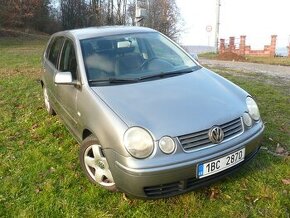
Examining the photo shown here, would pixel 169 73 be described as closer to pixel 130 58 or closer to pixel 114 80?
pixel 130 58

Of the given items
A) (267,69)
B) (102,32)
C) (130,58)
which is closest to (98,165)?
(130,58)

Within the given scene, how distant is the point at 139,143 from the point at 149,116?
0.30 meters

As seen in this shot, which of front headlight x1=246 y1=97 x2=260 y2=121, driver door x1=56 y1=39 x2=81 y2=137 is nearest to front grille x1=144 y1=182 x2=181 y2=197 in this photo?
front headlight x1=246 y1=97 x2=260 y2=121

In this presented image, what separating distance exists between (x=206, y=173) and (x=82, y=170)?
5.18 ft

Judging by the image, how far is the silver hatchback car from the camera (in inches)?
123

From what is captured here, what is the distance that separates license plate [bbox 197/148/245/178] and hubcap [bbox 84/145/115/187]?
36.5 inches

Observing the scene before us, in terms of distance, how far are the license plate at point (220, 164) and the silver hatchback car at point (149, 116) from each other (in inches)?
0.4

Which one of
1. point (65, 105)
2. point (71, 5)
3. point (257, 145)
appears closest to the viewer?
point (257, 145)

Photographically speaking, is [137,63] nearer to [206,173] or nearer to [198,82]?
[198,82]

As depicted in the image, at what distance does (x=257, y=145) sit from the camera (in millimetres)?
3715

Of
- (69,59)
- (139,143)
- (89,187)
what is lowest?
(89,187)

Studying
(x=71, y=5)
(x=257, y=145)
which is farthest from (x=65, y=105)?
(x=71, y=5)

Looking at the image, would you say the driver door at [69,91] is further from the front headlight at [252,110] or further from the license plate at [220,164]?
the front headlight at [252,110]

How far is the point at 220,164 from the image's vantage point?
330 centimetres
